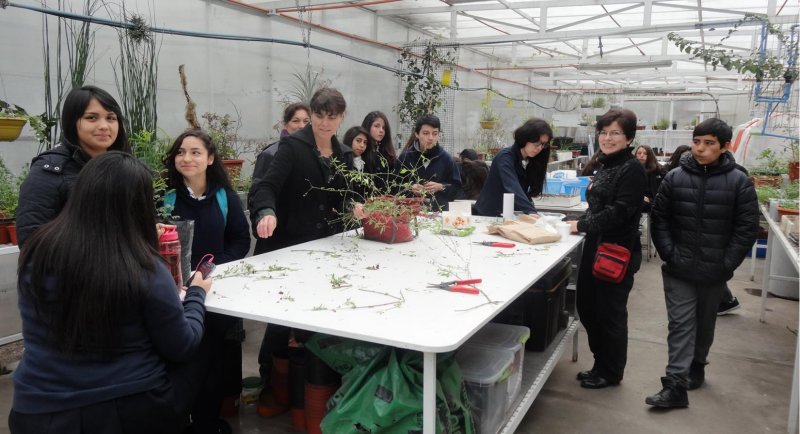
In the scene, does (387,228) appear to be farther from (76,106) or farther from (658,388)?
(658,388)

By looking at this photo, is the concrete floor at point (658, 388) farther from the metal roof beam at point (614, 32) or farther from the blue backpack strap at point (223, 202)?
the metal roof beam at point (614, 32)

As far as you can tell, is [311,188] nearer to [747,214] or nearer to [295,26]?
[747,214]

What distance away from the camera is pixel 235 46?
5258mm

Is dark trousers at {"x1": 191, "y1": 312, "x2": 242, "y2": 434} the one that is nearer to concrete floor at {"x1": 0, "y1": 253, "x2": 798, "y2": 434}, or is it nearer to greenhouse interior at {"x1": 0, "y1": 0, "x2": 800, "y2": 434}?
greenhouse interior at {"x1": 0, "y1": 0, "x2": 800, "y2": 434}

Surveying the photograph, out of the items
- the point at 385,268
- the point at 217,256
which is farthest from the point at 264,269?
the point at 385,268

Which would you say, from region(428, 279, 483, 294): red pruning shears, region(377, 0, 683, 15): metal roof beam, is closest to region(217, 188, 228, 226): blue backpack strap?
region(428, 279, 483, 294): red pruning shears

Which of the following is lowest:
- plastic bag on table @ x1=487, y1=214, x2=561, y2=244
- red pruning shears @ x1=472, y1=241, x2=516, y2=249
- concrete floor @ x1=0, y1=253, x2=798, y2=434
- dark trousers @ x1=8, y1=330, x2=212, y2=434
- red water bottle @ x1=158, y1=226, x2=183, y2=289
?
concrete floor @ x1=0, y1=253, x2=798, y2=434

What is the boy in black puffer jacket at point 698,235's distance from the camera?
8.72ft

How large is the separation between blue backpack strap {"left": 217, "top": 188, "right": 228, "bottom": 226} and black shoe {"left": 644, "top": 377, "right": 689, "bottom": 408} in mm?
2211

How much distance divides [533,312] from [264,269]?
1330 mm

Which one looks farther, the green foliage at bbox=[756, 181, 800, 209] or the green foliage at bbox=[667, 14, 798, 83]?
the green foliage at bbox=[667, 14, 798, 83]

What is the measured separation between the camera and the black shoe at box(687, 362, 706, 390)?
Result: 10.0 feet

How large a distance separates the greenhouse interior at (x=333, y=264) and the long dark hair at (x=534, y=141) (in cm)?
2

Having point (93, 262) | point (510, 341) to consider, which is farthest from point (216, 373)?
point (510, 341)
